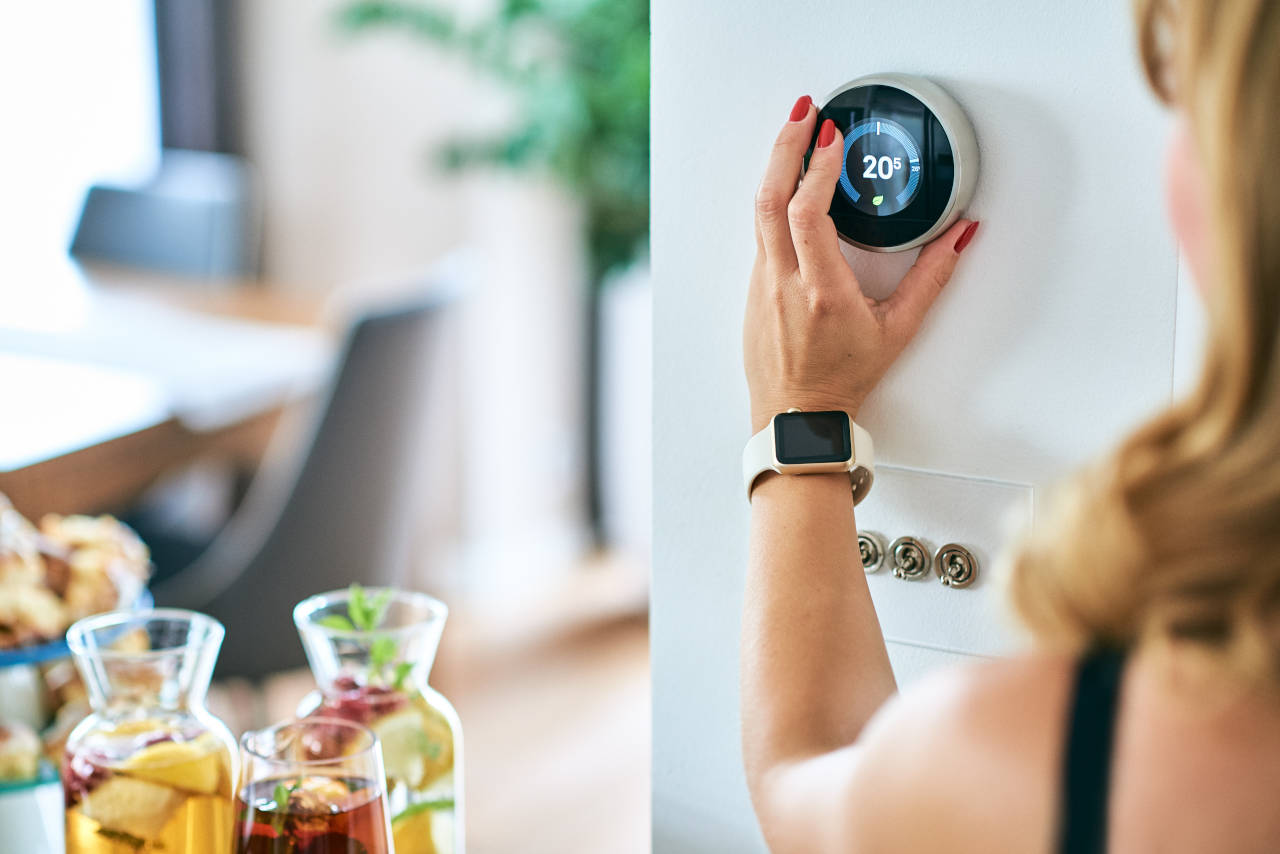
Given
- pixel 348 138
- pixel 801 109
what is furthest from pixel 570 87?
pixel 801 109

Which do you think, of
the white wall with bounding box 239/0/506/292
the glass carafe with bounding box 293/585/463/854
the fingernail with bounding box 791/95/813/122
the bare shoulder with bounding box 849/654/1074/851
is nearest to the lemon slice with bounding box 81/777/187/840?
the glass carafe with bounding box 293/585/463/854

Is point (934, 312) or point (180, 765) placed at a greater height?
point (934, 312)

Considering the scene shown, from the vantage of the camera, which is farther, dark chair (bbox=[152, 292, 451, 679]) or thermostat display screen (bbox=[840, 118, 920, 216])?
dark chair (bbox=[152, 292, 451, 679])

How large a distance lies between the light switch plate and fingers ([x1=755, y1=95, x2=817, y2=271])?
159 mm

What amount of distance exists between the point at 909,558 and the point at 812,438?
121 millimetres

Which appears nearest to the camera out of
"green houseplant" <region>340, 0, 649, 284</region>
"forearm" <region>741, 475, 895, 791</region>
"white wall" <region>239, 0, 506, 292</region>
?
"forearm" <region>741, 475, 895, 791</region>

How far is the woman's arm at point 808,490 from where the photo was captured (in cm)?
71

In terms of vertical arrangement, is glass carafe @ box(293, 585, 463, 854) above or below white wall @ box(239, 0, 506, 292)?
below

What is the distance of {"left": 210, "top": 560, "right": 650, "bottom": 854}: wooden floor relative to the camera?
2.46 metres

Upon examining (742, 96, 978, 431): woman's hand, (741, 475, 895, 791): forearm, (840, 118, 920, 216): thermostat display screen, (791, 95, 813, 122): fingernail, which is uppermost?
(791, 95, 813, 122): fingernail

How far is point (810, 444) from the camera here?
0.77 m

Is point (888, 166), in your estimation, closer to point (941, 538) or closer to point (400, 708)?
point (941, 538)

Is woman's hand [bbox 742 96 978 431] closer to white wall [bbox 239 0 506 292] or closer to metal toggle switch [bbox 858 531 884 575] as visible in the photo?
metal toggle switch [bbox 858 531 884 575]

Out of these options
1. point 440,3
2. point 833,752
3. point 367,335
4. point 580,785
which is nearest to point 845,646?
point 833,752
